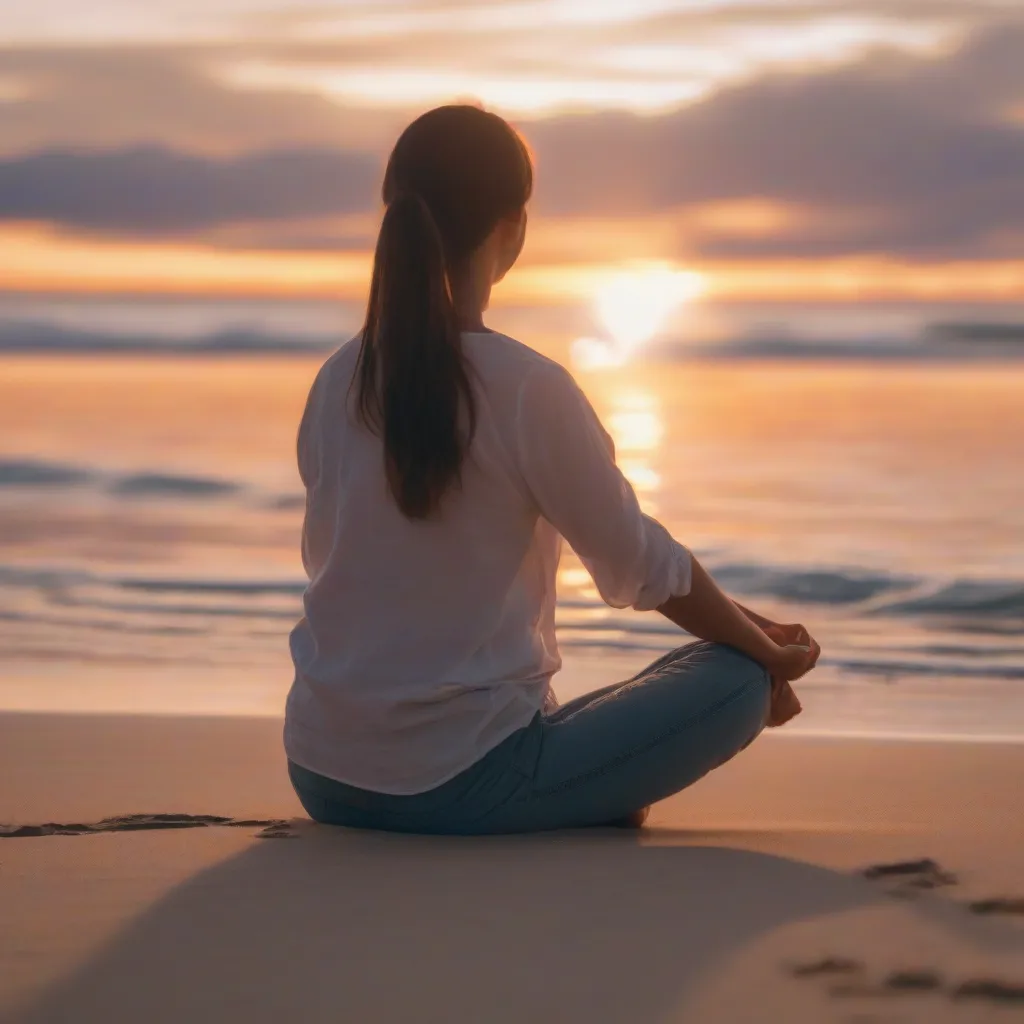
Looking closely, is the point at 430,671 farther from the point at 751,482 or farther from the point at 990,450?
the point at 990,450

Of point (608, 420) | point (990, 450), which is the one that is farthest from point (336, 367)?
point (608, 420)

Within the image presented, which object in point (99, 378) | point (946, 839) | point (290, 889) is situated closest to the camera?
point (290, 889)

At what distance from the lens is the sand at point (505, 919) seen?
2.21 metres

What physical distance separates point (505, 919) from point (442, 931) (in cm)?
11

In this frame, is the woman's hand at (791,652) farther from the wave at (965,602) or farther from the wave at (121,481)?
the wave at (121,481)

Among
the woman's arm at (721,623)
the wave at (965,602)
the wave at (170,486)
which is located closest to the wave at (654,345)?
the wave at (170,486)

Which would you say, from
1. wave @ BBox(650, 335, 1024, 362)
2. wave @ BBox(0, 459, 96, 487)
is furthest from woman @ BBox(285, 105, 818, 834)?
wave @ BBox(650, 335, 1024, 362)

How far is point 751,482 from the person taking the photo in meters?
11.0

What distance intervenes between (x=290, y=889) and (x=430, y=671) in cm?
44

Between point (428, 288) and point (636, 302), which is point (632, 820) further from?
point (636, 302)

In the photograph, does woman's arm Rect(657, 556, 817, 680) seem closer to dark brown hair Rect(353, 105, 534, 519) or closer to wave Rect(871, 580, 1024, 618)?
dark brown hair Rect(353, 105, 534, 519)

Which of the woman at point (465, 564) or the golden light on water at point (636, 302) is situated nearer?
the woman at point (465, 564)

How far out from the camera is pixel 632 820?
3.11 metres

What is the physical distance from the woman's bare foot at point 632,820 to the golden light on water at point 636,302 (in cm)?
2772
